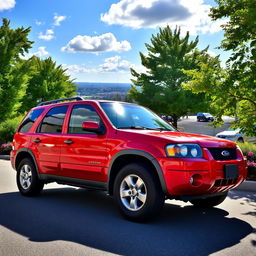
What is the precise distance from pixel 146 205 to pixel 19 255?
1940 millimetres

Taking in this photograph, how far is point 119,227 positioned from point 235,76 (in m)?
8.06

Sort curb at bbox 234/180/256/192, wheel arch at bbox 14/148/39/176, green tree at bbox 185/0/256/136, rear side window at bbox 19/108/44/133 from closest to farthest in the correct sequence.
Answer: wheel arch at bbox 14/148/39/176 < rear side window at bbox 19/108/44/133 < curb at bbox 234/180/256/192 < green tree at bbox 185/0/256/136

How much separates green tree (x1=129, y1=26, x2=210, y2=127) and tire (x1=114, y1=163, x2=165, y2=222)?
30297 millimetres

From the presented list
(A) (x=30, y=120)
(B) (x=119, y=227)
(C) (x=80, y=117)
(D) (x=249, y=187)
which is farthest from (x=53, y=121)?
(D) (x=249, y=187)

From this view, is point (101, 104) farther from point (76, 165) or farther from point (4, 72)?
point (4, 72)

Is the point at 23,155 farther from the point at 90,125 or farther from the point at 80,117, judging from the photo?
the point at 90,125

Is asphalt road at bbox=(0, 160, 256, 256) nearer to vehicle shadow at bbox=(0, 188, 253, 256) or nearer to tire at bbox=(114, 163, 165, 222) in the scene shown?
vehicle shadow at bbox=(0, 188, 253, 256)

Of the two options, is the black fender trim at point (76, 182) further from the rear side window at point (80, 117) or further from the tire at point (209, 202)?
the tire at point (209, 202)

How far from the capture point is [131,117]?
6773mm

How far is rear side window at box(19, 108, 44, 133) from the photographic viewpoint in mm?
8156

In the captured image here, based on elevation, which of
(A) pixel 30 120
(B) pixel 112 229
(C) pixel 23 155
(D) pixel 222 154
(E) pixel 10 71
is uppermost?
(E) pixel 10 71

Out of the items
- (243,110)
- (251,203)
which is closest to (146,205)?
(251,203)

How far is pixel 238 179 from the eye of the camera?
6.01 meters

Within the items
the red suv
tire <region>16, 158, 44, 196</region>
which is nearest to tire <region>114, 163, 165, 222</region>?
the red suv
